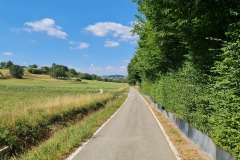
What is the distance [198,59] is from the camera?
10.8m

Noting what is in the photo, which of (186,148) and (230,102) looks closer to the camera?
(230,102)

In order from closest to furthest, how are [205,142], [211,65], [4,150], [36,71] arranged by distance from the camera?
[4,150] → [205,142] → [211,65] → [36,71]

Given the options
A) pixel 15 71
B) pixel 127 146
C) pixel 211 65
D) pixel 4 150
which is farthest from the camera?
pixel 15 71

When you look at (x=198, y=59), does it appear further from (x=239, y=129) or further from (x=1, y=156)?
(x=1, y=156)

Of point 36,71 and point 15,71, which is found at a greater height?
point 36,71

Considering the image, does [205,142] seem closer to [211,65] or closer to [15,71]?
[211,65]

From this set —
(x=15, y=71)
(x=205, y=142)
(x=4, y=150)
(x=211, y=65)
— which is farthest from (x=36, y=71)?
(x=205, y=142)

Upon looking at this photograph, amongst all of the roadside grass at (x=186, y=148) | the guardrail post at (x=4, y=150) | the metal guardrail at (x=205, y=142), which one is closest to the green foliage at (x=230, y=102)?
the metal guardrail at (x=205, y=142)

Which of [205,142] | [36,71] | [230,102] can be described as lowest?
[205,142]

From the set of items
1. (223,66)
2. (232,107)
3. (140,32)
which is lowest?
(232,107)

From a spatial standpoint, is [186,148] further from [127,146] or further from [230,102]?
[230,102]

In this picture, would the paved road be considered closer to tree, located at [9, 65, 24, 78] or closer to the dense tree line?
the dense tree line

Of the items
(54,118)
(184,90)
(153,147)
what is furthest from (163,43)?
(153,147)

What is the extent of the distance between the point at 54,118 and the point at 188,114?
7.64 metres
